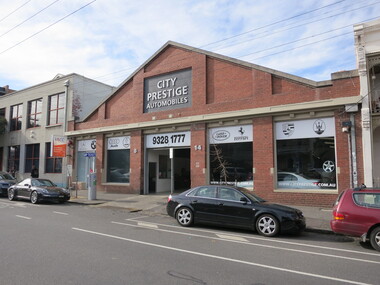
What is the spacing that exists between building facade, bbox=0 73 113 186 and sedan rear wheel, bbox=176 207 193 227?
50.1 ft

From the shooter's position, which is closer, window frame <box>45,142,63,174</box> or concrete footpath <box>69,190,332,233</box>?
concrete footpath <box>69,190,332,233</box>

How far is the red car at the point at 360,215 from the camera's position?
6930mm

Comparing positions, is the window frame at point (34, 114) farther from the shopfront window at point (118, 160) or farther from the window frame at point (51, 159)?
the shopfront window at point (118, 160)

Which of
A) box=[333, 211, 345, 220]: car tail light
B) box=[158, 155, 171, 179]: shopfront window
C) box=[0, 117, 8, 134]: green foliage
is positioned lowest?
box=[333, 211, 345, 220]: car tail light

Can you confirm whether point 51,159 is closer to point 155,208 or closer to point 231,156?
point 155,208

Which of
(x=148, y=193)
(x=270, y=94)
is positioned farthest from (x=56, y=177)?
(x=270, y=94)

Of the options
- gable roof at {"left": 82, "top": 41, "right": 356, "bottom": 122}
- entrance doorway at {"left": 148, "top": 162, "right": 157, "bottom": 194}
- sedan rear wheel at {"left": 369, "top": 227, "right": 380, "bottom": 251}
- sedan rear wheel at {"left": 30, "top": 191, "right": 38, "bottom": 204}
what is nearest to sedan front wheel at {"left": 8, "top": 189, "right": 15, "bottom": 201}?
sedan rear wheel at {"left": 30, "top": 191, "right": 38, "bottom": 204}

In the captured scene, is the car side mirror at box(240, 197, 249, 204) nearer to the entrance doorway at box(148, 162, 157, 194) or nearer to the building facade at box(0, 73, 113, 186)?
the entrance doorway at box(148, 162, 157, 194)

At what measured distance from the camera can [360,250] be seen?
7055 mm

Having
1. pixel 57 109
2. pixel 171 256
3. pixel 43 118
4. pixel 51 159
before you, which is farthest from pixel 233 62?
pixel 43 118

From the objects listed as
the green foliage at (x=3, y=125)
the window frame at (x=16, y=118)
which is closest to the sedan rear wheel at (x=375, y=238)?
the window frame at (x=16, y=118)

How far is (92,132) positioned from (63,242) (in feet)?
52.1

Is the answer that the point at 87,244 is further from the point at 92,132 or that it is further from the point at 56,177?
Answer: the point at 56,177

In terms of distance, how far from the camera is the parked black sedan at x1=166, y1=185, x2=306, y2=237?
332 inches
